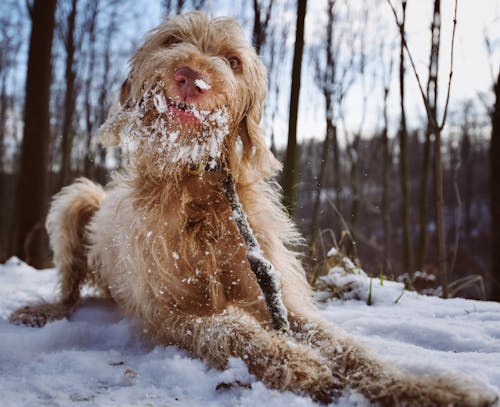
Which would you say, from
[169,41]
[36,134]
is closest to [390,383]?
[169,41]

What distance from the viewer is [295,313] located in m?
2.21

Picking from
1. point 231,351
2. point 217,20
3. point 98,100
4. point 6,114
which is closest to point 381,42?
point 98,100

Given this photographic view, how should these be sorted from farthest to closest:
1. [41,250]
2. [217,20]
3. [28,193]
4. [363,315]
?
1. [41,250]
2. [28,193]
3. [363,315]
4. [217,20]

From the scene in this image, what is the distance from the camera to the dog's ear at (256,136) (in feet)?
7.66

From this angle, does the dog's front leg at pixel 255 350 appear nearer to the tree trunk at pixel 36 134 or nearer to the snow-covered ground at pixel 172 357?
the snow-covered ground at pixel 172 357

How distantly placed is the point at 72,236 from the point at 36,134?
4.08m

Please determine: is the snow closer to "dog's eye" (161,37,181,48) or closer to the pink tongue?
the pink tongue

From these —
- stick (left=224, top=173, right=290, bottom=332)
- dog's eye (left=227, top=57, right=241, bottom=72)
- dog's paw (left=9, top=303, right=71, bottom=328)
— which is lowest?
dog's paw (left=9, top=303, right=71, bottom=328)

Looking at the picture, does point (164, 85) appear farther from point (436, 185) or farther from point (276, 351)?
point (436, 185)

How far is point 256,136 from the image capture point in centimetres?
235

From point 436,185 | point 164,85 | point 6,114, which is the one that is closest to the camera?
point 164,85

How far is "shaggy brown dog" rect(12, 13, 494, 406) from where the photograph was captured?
1.80 meters

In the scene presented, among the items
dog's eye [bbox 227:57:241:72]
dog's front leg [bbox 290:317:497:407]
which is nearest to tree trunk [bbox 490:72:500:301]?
dog's eye [bbox 227:57:241:72]

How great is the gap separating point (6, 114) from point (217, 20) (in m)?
26.8
